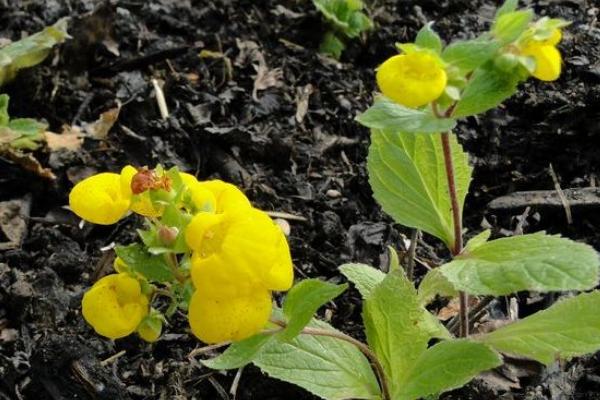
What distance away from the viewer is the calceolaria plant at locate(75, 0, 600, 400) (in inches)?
62.2

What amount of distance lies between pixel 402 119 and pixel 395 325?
0.48 meters

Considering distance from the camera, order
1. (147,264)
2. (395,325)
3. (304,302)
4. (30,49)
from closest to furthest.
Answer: (147,264)
(304,302)
(395,325)
(30,49)

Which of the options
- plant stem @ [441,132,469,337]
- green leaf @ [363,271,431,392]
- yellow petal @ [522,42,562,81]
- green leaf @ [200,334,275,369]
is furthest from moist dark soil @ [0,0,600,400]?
yellow petal @ [522,42,562,81]

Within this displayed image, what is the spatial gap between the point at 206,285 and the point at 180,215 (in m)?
0.16

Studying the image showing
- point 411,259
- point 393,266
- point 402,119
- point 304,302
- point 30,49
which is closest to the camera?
point 304,302

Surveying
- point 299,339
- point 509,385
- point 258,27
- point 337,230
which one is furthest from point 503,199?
point 258,27

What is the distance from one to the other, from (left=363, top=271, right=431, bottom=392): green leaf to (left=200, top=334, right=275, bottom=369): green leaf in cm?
32

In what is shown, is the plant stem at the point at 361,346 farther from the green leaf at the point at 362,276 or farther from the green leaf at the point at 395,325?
the green leaf at the point at 362,276

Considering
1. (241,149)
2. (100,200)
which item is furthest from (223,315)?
(241,149)

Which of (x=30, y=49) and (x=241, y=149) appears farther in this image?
(x=30, y=49)

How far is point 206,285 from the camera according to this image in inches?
60.6

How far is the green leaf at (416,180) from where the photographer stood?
2230 millimetres

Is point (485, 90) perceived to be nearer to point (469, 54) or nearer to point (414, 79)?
point (469, 54)

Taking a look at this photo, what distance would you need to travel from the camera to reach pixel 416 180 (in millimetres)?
2225
